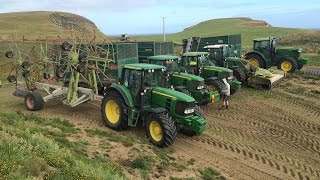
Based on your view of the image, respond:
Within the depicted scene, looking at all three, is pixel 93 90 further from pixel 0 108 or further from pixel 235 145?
pixel 235 145

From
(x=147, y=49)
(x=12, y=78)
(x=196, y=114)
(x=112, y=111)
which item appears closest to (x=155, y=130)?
(x=196, y=114)

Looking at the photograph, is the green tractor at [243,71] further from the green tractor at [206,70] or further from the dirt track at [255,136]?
the green tractor at [206,70]

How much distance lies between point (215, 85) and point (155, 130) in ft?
20.7

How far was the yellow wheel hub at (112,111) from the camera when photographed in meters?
12.7

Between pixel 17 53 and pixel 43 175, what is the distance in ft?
33.5

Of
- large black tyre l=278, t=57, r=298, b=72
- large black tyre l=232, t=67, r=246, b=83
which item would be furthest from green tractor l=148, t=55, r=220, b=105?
large black tyre l=278, t=57, r=298, b=72

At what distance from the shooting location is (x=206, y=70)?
59.4ft

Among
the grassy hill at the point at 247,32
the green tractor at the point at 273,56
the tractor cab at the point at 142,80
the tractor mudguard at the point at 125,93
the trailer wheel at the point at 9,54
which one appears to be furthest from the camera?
the grassy hill at the point at 247,32

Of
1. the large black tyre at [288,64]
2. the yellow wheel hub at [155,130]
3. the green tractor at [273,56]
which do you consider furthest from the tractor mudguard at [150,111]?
the large black tyre at [288,64]

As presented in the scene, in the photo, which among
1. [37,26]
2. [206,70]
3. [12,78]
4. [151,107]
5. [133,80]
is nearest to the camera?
[151,107]

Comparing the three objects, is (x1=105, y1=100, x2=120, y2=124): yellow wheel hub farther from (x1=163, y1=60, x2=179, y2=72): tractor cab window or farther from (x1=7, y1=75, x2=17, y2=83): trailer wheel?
(x1=7, y1=75, x2=17, y2=83): trailer wheel

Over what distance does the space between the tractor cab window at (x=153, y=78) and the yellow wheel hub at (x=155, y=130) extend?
52.3 inches

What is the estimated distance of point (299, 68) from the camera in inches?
1000

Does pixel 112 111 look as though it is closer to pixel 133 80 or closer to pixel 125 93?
pixel 125 93
